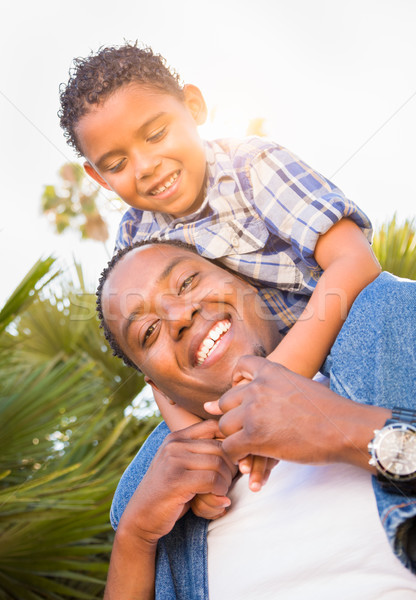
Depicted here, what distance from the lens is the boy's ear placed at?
280cm

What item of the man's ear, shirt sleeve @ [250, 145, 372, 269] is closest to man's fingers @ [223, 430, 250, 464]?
shirt sleeve @ [250, 145, 372, 269]

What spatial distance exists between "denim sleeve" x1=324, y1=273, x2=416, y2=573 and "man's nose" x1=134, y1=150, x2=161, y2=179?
3.98ft

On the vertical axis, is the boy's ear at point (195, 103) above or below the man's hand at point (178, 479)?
above

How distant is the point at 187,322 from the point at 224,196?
688 millimetres

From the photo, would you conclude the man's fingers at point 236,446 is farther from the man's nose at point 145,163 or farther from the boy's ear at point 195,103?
the boy's ear at point 195,103

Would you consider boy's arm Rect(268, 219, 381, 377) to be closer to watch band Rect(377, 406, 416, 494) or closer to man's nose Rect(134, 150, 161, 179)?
watch band Rect(377, 406, 416, 494)

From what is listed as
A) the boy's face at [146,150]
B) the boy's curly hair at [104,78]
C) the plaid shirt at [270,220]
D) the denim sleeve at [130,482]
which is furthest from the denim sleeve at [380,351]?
the boy's curly hair at [104,78]

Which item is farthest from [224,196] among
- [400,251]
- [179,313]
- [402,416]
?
[400,251]

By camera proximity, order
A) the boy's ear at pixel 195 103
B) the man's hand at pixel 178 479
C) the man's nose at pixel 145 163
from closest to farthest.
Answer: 1. the man's hand at pixel 178 479
2. the man's nose at pixel 145 163
3. the boy's ear at pixel 195 103

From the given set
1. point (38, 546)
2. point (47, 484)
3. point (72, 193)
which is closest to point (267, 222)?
point (47, 484)

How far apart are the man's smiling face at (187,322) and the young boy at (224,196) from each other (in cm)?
7

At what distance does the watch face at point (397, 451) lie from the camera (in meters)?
1.08

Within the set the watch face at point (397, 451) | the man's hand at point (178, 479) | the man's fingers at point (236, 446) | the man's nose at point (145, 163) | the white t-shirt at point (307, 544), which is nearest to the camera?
the watch face at point (397, 451)

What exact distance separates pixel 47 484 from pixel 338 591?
69.1 inches
